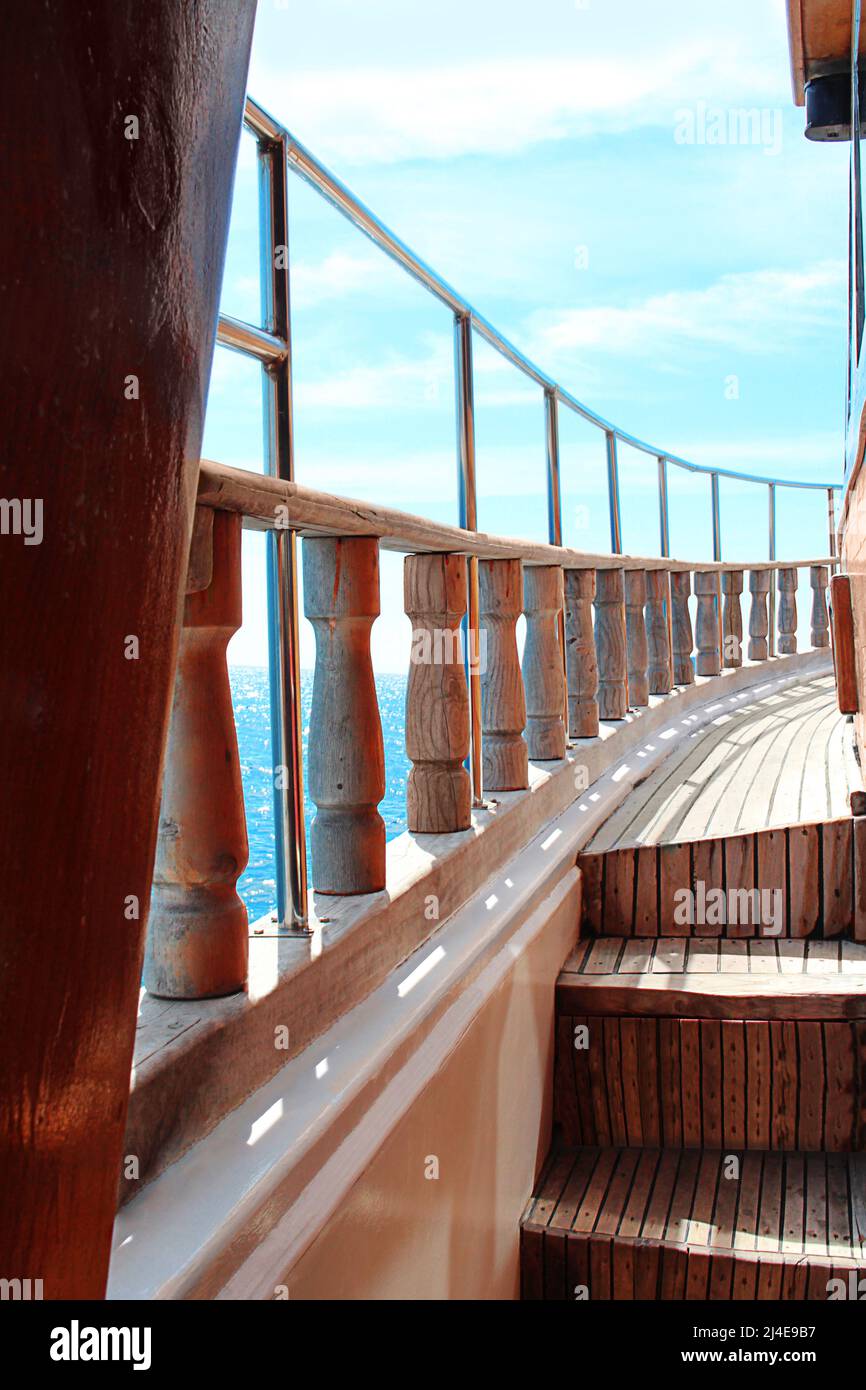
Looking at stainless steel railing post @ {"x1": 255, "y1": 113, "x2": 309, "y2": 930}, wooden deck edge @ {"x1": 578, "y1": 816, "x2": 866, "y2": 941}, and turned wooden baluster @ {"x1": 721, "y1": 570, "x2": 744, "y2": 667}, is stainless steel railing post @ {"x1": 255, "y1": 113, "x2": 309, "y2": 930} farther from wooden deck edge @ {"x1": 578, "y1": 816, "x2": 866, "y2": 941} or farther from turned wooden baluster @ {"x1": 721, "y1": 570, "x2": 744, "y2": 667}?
turned wooden baluster @ {"x1": 721, "y1": 570, "x2": 744, "y2": 667}

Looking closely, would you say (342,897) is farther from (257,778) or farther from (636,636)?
(636,636)

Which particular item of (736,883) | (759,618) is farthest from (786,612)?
(736,883)

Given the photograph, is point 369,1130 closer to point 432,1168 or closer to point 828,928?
point 432,1168

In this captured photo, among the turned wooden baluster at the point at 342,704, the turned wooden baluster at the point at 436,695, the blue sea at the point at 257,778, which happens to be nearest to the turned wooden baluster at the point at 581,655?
the turned wooden baluster at the point at 436,695

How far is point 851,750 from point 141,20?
4.40 meters

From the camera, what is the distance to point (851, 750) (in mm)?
4535

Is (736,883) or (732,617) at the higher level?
(732,617)

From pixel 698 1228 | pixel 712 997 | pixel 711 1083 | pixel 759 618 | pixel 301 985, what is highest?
pixel 759 618

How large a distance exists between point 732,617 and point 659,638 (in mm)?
2017

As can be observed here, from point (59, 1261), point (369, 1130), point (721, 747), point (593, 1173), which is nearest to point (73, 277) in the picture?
point (59, 1261)

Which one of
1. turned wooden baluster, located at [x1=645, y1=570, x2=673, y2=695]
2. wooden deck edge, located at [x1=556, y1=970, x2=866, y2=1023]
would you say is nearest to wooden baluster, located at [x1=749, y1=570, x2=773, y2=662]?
turned wooden baluster, located at [x1=645, y1=570, x2=673, y2=695]

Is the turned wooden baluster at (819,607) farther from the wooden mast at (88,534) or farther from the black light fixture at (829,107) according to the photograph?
the wooden mast at (88,534)

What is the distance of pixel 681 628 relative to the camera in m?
6.30

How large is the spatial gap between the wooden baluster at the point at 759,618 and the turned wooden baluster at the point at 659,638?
246 centimetres
